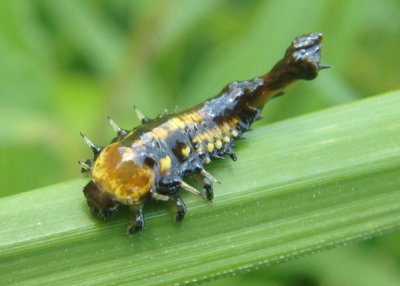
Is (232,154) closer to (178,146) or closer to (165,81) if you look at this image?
(178,146)

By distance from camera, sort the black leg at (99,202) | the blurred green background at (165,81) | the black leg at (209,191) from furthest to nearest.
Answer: the blurred green background at (165,81) < the black leg at (209,191) < the black leg at (99,202)

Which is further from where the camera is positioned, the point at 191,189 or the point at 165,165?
the point at 165,165

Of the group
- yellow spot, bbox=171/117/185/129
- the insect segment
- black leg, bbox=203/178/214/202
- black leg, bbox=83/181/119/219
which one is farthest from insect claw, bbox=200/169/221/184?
black leg, bbox=83/181/119/219

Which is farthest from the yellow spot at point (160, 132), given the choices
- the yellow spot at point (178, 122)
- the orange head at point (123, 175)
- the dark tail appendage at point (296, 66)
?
the dark tail appendage at point (296, 66)

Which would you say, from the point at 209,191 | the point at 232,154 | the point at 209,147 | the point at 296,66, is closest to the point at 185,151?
the point at 209,147

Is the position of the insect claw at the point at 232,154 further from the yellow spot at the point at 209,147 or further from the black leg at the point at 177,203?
the black leg at the point at 177,203

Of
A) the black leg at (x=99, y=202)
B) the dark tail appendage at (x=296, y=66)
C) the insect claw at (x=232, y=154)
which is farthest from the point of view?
the dark tail appendage at (x=296, y=66)

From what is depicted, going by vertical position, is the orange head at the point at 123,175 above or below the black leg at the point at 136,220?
above

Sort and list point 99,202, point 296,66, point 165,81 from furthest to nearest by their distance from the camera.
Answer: point 165,81 < point 296,66 < point 99,202

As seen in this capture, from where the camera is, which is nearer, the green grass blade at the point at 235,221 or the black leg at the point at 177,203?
the green grass blade at the point at 235,221
